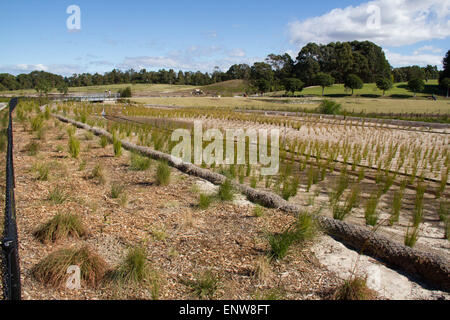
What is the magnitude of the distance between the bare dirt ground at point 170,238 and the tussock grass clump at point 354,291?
153 millimetres

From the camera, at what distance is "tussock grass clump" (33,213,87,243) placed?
Answer: 4102mm

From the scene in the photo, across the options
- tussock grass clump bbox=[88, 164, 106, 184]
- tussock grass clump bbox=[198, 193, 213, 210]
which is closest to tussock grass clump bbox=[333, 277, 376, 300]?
tussock grass clump bbox=[198, 193, 213, 210]

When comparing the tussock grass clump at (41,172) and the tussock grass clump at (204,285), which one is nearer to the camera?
the tussock grass clump at (204,285)

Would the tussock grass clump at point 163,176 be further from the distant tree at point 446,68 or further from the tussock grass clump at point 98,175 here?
the distant tree at point 446,68

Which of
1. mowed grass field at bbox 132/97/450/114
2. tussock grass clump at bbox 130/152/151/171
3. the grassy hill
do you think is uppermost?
the grassy hill

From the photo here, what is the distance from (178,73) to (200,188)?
11750 cm

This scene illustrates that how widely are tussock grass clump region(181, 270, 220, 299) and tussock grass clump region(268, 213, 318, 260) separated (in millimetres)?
823

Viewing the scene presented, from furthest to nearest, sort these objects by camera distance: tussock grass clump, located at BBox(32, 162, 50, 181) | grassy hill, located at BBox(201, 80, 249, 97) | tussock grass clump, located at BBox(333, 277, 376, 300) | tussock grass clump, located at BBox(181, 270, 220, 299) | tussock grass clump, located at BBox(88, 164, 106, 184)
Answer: grassy hill, located at BBox(201, 80, 249, 97), tussock grass clump, located at BBox(88, 164, 106, 184), tussock grass clump, located at BBox(32, 162, 50, 181), tussock grass clump, located at BBox(181, 270, 220, 299), tussock grass clump, located at BBox(333, 277, 376, 300)

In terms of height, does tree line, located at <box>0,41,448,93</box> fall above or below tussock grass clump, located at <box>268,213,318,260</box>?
above

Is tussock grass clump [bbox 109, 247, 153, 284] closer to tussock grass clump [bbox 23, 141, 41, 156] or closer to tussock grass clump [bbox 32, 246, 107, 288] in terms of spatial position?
tussock grass clump [bbox 32, 246, 107, 288]

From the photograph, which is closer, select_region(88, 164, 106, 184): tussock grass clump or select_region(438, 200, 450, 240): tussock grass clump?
select_region(438, 200, 450, 240): tussock grass clump

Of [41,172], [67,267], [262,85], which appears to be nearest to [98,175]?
[41,172]

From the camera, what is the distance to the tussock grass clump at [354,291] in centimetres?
316

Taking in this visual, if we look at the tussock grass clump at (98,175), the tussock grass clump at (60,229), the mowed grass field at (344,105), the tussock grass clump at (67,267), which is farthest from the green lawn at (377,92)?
the tussock grass clump at (67,267)
